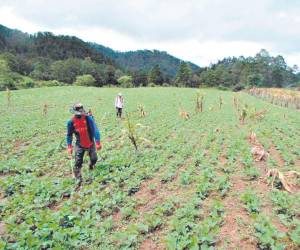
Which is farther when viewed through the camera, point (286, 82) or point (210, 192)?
point (286, 82)

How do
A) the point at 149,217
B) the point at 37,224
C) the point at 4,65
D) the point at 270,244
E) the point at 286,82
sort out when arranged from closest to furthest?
the point at 270,244, the point at 37,224, the point at 149,217, the point at 4,65, the point at 286,82

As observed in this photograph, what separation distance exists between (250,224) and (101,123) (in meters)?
15.0

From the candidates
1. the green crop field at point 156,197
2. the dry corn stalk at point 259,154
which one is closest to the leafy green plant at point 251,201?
the green crop field at point 156,197

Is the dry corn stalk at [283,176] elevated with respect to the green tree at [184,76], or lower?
lower

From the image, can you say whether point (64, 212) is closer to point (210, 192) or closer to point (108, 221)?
point (108, 221)

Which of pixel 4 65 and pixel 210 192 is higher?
pixel 4 65

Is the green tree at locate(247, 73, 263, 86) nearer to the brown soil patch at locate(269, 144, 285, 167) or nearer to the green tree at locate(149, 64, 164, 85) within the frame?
the green tree at locate(149, 64, 164, 85)

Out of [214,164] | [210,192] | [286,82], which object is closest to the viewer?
[210,192]

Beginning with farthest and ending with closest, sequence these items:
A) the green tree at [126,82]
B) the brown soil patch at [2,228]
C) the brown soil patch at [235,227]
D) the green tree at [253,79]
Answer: the green tree at [253,79] < the green tree at [126,82] < the brown soil patch at [2,228] < the brown soil patch at [235,227]

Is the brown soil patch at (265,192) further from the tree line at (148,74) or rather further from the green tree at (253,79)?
the green tree at (253,79)

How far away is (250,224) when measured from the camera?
5.45 meters

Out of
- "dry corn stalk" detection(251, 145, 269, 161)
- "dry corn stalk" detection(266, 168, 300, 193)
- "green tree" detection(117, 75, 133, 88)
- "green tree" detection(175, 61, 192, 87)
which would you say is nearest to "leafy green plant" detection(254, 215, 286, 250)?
"dry corn stalk" detection(266, 168, 300, 193)

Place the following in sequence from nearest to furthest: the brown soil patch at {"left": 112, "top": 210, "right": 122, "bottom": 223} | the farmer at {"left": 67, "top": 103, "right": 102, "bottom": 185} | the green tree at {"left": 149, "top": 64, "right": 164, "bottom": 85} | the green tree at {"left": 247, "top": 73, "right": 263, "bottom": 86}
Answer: the brown soil patch at {"left": 112, "top": 210, "right": 122, "bottom": 223} → the farmer at {"left": 67, "top": 103, "right": 102, "bottom": 185} → the green tree at {"left": 149, "top": 64, "right": 164, "bottom": 85} → the green tree at {"left": 247, "top": 73, "right": 263, "bottom": 86}

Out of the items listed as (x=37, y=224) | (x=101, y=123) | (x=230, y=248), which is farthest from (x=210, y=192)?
(x=101, y=123)
